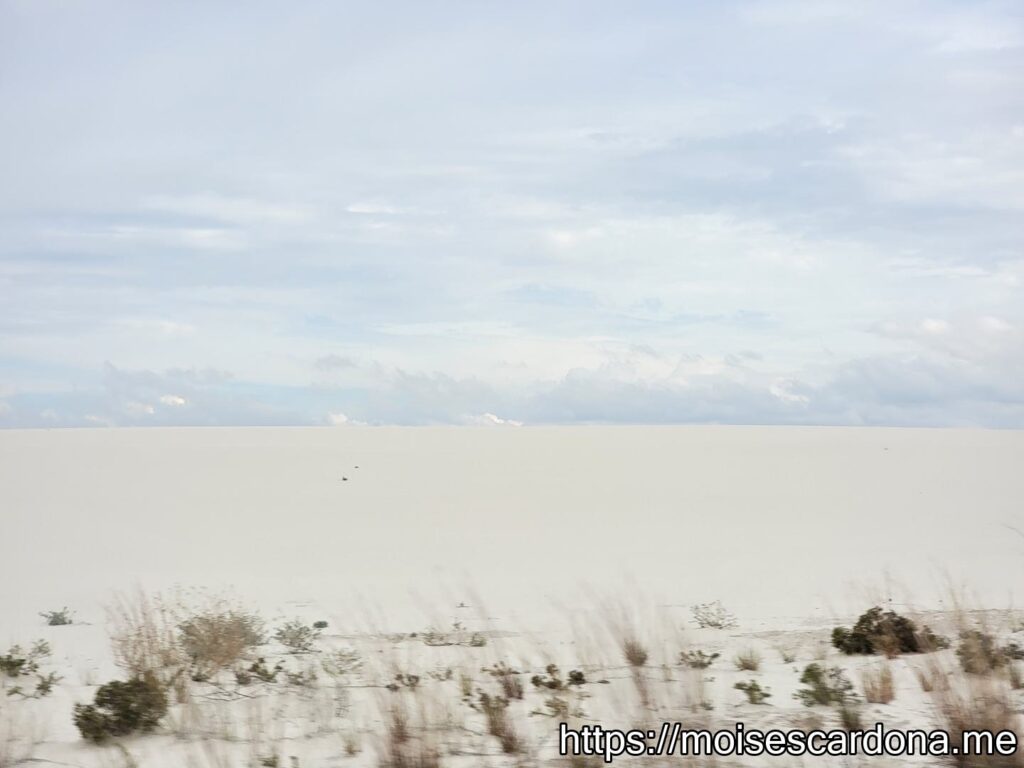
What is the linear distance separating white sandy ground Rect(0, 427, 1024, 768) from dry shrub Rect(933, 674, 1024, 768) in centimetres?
37

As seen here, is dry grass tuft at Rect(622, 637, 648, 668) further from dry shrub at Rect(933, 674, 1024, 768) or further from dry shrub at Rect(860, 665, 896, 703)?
dry shrub at Rect(933, 674, 1024, 768)

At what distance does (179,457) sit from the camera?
32531 millimetres

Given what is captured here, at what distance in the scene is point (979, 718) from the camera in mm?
5309

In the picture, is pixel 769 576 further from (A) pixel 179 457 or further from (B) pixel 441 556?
(A) pixel 179 457

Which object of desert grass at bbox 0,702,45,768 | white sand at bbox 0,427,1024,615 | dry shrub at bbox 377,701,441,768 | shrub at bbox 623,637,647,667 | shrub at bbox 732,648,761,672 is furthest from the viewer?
white sand at bbox 0,427,1024,615

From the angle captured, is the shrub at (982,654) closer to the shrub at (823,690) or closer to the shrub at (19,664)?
the shrub at (823,690)

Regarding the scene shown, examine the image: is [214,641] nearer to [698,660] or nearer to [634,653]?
[634,653]

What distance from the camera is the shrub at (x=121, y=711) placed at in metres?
5.92

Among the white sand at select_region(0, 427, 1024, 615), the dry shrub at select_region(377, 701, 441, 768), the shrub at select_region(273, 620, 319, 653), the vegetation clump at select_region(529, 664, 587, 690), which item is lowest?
the dry shrub at select_region(377, 701, 441, 768)

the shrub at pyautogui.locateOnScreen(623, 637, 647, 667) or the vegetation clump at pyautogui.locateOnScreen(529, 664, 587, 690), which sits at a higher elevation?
the shrub at pyautogui.locateOnScreen(623, 637, 647, 667)

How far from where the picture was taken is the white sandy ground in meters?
6.25

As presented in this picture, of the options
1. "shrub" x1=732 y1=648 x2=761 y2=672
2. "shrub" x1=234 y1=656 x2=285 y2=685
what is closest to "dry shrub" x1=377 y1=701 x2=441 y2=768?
"shrub" x1=234 y1=656 x2=285 y2=685

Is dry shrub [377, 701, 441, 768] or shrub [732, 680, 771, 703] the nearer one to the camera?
dry shrub [377, 701, 441, 768]

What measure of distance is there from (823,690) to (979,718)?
1080 millimetres
